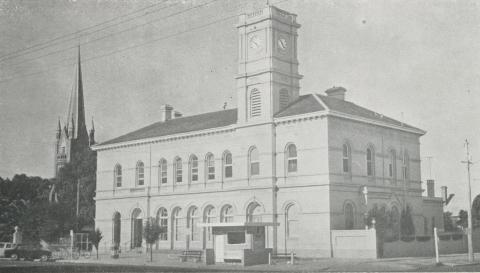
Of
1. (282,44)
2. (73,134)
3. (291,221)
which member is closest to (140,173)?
(291,221)

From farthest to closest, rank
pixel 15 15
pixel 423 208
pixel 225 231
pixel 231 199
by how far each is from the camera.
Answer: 1. pixel 423 208
2. pixel 231 199
3. pixel 225 231
4. pixel 15 15

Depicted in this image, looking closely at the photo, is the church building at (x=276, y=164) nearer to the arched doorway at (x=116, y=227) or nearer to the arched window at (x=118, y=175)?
the arched doorway at (x=116, y=227)

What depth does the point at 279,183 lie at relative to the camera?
42.2m

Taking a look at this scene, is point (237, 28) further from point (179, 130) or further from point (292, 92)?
point (179, 130)

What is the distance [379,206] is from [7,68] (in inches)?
979

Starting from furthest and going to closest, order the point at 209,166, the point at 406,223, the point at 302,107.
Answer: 1. the point at 209,166
2. the point at 406,223
3. the point at 302,107

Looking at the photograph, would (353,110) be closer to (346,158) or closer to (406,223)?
(346,158)

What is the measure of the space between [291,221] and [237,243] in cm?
554

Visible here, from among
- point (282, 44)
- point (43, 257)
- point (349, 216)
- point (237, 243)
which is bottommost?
point (43, 257)

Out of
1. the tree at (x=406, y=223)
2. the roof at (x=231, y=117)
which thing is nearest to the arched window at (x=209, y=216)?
the roof at (x=231, y=117)

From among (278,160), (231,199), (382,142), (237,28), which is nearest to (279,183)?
(278,160)

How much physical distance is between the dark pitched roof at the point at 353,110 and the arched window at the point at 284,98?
2.19 m

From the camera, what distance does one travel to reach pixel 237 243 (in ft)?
122

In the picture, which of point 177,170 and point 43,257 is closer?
point 43,257
